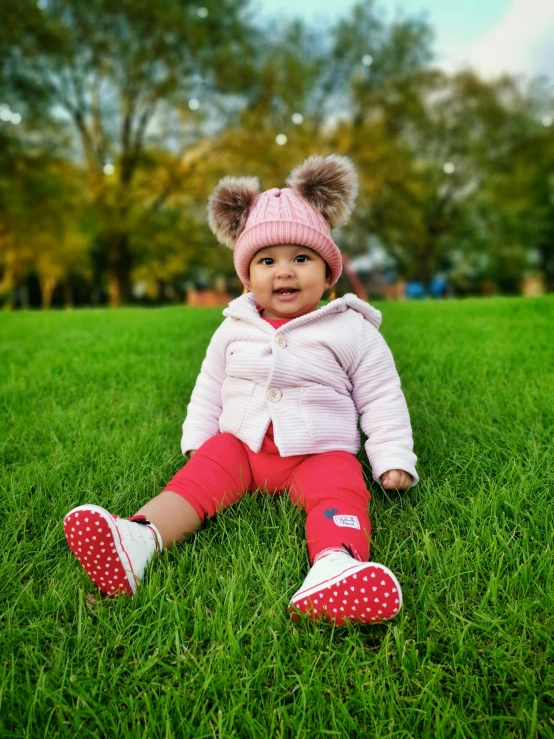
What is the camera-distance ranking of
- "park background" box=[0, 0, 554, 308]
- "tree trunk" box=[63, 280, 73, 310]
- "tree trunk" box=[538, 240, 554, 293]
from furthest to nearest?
"tree trunk" box=[63, 280, 73, 310], "tree trunk" box=[538, 240, 554, 293], "park background" box=[0, 0, 554, 308]

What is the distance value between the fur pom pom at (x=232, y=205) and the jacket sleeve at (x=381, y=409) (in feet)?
1.98

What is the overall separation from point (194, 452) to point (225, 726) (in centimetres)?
115

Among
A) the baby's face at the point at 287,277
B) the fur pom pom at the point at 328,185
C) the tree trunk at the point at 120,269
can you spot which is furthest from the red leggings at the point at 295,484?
the tree trunk at the point at 120,269

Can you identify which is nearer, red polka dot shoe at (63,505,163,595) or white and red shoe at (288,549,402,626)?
white and red shoe at (288,549,402,626)

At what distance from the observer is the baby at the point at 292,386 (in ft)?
6.03

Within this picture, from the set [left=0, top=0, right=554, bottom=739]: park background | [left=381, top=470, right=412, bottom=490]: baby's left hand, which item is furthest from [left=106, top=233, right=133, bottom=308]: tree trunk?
[left=381, top=470, right=412, bottom=490]: baby's left hand

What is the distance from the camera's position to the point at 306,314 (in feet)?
7.05

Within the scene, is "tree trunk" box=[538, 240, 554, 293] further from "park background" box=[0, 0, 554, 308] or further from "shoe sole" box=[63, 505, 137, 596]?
"shoe sole" box=[63, 505, 137, 596]

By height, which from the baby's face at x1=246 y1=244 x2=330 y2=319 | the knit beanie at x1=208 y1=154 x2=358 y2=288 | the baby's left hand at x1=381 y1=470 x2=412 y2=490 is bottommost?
the baby's left hand at x1=381 y1=470 x2=412 y2=490

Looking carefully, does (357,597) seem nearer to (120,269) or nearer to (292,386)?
(292,386)

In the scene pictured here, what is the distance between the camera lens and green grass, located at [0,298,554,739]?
114 cm

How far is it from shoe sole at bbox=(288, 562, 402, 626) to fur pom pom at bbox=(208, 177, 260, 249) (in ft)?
4.43

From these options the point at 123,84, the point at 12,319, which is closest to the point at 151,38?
the point at 123,84

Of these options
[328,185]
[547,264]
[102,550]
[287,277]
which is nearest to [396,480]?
[287,277]
